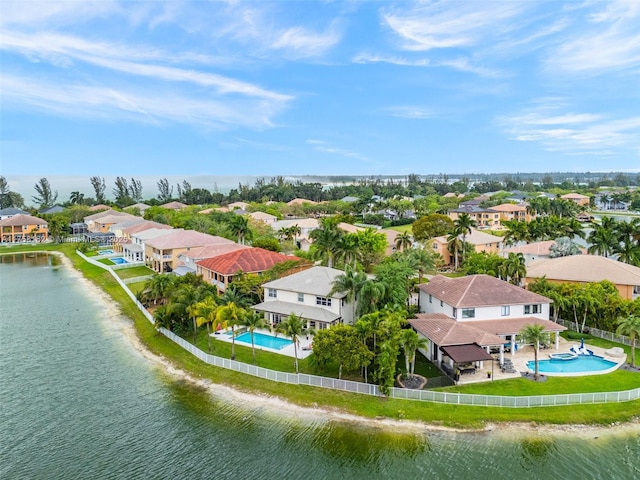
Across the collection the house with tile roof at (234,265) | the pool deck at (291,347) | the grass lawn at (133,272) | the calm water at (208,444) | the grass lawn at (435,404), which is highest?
the house with tile roof at (234,265)

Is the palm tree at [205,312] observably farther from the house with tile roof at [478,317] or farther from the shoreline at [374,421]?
the house with tile roof at [478,317]

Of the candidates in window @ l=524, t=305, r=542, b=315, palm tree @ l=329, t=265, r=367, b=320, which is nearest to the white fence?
palm tree @ l=329, t=265, r=367, b=320

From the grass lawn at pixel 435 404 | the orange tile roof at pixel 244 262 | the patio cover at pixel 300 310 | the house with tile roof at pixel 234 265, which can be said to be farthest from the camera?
the orange tile roof at pixel 244 262

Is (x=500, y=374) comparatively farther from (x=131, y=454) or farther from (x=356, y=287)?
(x=131, y=454)

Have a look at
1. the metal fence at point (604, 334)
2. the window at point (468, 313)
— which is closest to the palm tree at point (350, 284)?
the window at point (468, 313)

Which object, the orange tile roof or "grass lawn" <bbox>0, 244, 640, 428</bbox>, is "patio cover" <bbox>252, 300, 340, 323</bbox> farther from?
the orange tile roof

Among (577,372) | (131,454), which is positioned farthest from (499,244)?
Answer: (131,454)

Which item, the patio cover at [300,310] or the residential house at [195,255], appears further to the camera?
the residential house at [195,255]

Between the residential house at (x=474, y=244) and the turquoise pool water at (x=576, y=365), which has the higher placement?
the residential house at (x=474, y=244)
